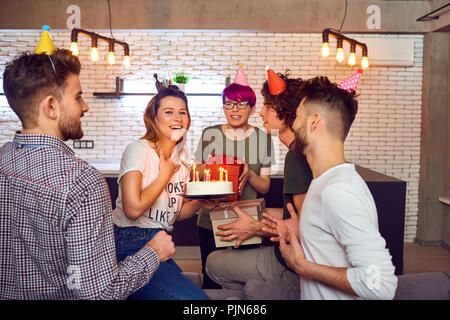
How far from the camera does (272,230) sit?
2.12 meters

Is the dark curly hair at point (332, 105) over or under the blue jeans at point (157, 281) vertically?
over

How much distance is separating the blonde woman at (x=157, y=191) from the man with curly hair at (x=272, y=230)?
36cm

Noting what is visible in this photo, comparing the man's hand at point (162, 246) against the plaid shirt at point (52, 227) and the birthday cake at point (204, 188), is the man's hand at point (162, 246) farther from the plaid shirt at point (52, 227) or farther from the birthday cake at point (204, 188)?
the birthday cake at point (204, 188)

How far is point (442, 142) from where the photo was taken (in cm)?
599

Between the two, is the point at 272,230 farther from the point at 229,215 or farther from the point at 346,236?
the point at 346,236

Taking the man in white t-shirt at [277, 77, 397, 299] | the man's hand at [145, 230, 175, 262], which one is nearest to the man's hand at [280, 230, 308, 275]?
A: the man in white t-shirt at [277, 77, 397, 299]

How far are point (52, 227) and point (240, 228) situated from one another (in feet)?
3.68

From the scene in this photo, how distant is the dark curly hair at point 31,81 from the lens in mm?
1446

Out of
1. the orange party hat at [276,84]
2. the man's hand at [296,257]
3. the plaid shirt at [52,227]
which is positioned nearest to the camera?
the plaid shirt at [52,227]

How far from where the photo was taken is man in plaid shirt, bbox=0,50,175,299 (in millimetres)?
1333

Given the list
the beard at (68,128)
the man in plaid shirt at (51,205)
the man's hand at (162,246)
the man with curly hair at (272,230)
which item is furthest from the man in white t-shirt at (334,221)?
the beard at (68,128)

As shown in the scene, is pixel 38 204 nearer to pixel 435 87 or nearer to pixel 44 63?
pixel 44 63

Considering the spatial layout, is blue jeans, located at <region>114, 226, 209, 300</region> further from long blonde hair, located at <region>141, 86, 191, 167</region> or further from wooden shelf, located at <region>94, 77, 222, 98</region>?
wooden shelf, located at <region>94, 77, 222, 98</region>
